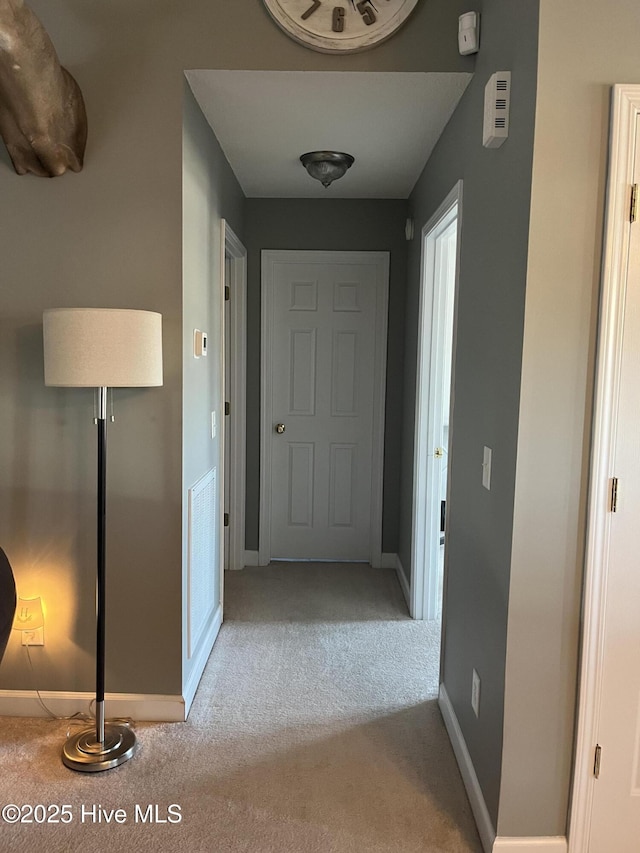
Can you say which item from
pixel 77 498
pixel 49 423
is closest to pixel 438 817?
pixel 77 498

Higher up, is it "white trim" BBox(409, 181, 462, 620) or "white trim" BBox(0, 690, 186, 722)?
"white trim" BBox(409, 181, 462, 620)

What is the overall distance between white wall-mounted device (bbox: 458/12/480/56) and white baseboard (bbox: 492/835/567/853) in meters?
2.33

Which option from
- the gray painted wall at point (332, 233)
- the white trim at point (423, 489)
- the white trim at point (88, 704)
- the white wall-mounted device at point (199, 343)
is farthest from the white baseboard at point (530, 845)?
the gray painted wall at point (332, 233)

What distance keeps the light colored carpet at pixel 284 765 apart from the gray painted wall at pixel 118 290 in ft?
0.97

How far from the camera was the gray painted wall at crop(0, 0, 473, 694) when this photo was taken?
2090mm

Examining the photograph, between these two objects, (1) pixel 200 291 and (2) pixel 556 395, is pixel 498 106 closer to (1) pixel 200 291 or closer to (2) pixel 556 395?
(2) pixel 556 395

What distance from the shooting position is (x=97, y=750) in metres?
2.09

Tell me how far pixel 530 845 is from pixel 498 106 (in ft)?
6.58

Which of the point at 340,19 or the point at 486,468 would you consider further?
the point at 340,19

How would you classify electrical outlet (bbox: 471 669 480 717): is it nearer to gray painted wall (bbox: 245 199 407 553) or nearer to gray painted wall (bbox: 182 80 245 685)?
gray painted wall (bbox: 182 80 245 685)

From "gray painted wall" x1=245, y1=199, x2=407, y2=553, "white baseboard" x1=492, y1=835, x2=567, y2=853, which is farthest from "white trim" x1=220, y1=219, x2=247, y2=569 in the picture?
"white baseboard" x1=492, y1=835, x2=567, y2=853

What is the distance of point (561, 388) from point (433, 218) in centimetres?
149

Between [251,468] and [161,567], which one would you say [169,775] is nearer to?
[161,567]

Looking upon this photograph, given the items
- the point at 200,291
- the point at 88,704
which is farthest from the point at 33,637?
the point at 200,291
